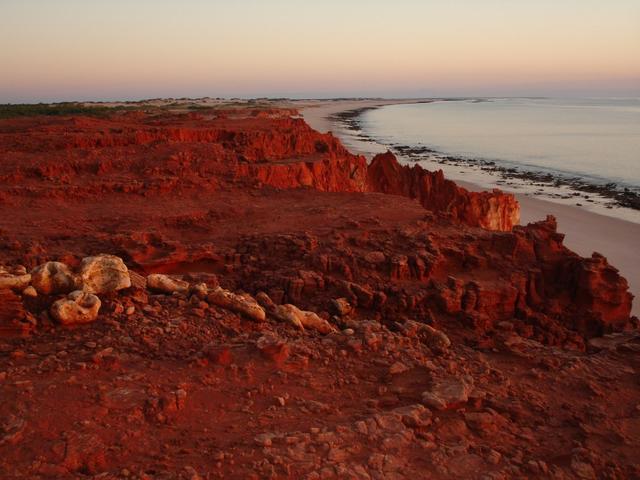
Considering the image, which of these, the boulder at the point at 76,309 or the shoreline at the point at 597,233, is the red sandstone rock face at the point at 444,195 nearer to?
the shoreline at the point at 597,233

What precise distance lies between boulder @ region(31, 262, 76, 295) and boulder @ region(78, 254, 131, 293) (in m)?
0.14

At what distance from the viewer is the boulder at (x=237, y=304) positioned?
6492 mm

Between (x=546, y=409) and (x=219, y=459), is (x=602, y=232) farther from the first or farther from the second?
(x=219, y=459)

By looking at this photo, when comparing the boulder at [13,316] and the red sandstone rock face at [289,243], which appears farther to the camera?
the red sandstone rock face at [289,243]

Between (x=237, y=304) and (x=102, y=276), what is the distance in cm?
155

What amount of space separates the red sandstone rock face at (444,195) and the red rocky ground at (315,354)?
6.78m

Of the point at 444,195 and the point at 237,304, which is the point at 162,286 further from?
the point at 444,195

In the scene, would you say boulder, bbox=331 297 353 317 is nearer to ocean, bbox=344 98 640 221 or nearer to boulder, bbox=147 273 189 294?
boulder, bbox=147 273 189 294

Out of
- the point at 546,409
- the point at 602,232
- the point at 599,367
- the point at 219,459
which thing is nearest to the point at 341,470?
the point at 219,459

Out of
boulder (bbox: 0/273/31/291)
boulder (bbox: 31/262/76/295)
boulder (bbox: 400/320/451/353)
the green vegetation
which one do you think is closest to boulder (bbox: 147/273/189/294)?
boulder (bbox: 31/262/76/295)

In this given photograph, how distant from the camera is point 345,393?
5.25 metres

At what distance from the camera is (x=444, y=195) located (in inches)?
797

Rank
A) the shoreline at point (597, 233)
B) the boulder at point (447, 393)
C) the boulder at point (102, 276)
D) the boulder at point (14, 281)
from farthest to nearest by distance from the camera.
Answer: the shoreline at point (597, 233), the boulder at point (102, 276), the boulder at point (14, 281), the boulder at point (447, 393)

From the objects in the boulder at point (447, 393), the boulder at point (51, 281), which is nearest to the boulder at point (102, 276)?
the boulder at point (51, 281)
